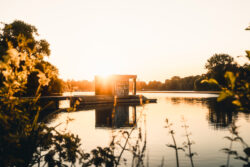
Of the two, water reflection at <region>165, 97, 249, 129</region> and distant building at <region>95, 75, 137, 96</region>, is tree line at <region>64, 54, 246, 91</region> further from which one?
water reflection at <region>165, 97, 249, 129</region>

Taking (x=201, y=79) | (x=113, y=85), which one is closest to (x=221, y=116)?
(x=113, y=85)

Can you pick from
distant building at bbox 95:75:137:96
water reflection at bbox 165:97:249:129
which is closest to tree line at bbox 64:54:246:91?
→ distant building at bbox 95:75:137:96

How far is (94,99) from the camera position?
1168 inches

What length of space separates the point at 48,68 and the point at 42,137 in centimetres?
73

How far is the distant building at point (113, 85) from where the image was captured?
34.5 metres

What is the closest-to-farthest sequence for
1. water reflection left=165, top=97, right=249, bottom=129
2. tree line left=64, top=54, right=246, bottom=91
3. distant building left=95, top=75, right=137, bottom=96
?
water reflection left=165, top=97, right=249, bottom=129, distant building left=95, top=75, right=137, bottom=96, tree line left=64, top=54, right=246, bottom=91

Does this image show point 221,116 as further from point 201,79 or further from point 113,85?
point 201,79

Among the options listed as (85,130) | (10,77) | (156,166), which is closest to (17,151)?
(10,77)

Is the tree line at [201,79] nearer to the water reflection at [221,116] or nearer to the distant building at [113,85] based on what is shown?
the distant building at [113,85]

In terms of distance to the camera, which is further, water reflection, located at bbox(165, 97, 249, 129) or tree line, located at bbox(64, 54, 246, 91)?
tree line, located at bbox(64, 54, 246, 91)

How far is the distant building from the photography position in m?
34.5

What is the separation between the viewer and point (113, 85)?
3438cm

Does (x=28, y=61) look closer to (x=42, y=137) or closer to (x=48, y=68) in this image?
(x=48, y=68)

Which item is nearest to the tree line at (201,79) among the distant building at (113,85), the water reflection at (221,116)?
the distant building at (113,85)
